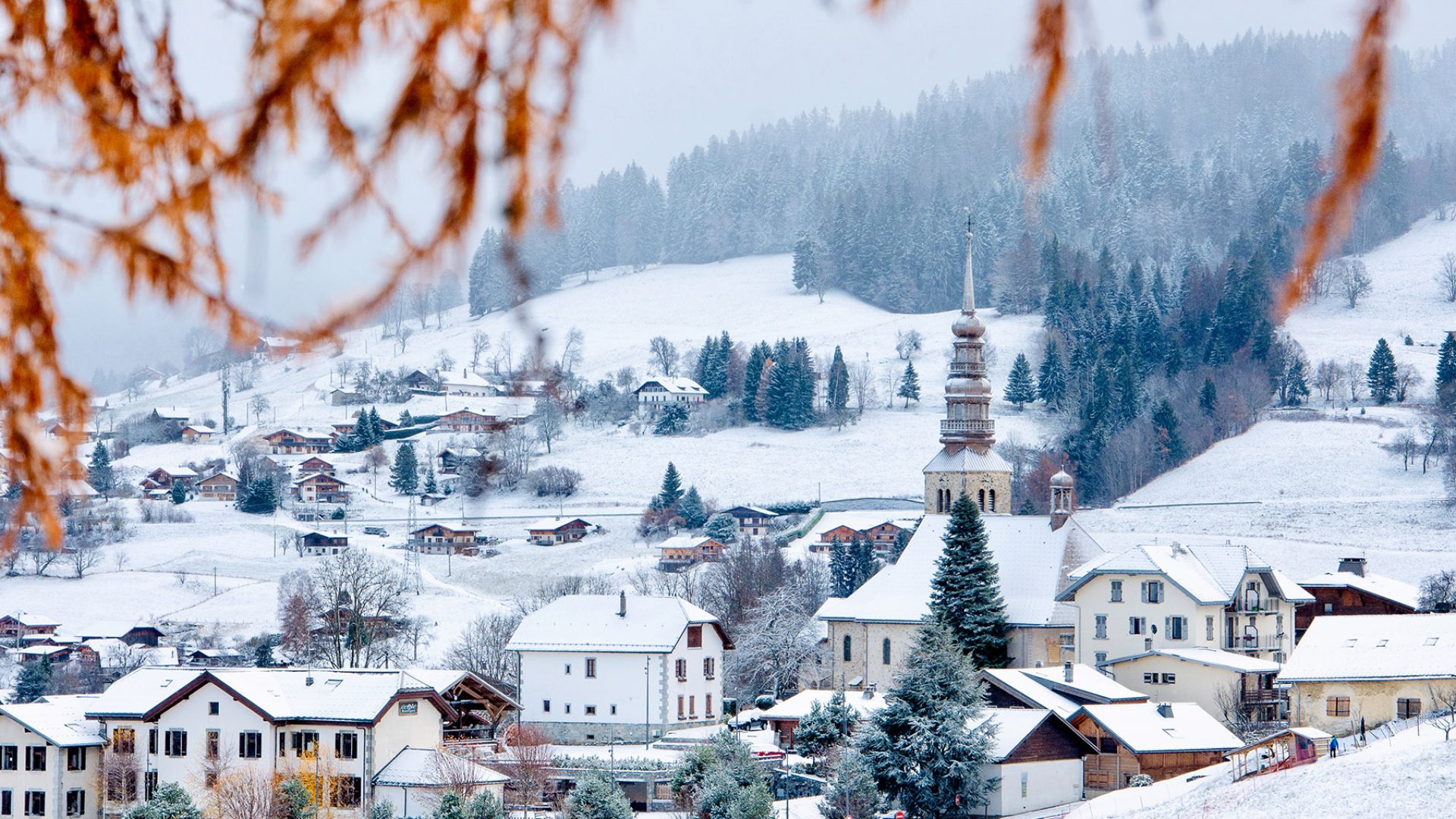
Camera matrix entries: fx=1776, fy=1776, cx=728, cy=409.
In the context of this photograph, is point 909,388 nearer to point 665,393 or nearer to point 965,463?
point 665,393

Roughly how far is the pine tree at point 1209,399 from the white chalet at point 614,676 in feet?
191

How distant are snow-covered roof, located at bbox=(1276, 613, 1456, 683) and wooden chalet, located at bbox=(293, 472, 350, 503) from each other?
247 ft

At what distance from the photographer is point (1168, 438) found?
103562 millimetres

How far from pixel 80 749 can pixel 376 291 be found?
44603 mm

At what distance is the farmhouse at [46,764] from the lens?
1702 inches

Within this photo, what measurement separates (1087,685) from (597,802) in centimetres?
1498

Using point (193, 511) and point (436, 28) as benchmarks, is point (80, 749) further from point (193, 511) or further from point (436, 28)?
point (193, 511)

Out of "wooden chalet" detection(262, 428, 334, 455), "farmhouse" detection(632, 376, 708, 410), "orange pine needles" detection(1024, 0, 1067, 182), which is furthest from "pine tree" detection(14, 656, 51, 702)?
"farmhouse" detection(632, 376, 708, 410)

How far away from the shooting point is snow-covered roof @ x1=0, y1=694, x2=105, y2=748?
43156mm

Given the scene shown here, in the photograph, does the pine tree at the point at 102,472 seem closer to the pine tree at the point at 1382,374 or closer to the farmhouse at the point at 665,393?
the farmhouse at the point at 665,393

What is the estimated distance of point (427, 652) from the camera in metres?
69.0

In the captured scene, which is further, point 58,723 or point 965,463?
point 965,463

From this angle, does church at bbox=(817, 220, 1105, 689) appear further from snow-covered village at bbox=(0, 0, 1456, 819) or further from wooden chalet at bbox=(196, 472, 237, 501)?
wooden chalet at bbox=(196, 472, 237, 501)

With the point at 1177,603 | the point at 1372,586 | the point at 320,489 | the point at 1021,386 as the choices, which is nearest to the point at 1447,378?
the point at 1021,386
